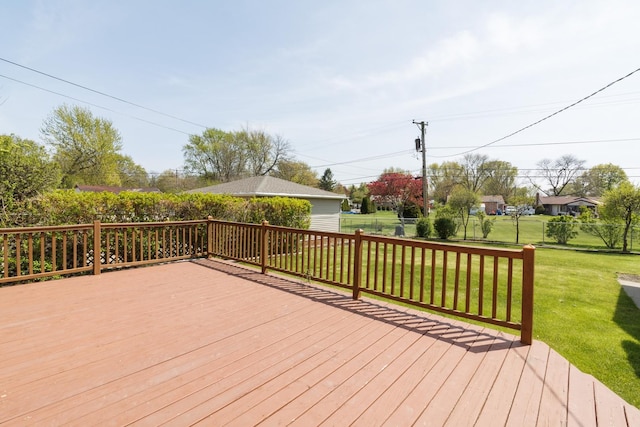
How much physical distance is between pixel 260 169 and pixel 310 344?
27.8m

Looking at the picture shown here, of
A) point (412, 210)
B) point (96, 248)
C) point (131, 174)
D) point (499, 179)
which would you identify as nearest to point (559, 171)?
point (499, 179)

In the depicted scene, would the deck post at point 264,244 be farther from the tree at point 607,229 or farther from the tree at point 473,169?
the tree at point 473,169

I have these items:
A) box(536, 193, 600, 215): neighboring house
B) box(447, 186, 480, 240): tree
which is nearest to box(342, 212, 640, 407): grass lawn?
box(447, 186, 480, 240): tree

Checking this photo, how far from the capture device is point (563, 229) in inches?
539

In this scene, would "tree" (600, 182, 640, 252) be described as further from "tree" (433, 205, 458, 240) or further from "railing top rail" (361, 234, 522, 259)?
"railing top rail" (361, 234, 522, 259)

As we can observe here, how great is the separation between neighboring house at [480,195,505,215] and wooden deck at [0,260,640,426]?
45380 mm

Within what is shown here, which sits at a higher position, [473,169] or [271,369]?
[473,169]

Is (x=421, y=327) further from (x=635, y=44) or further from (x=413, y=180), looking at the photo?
(x=413, y=180)

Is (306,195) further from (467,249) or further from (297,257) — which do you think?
(467,249)

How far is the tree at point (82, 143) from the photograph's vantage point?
19719 millimetres

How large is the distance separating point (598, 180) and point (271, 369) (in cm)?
5306

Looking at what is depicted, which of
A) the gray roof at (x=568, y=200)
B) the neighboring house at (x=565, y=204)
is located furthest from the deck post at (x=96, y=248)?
the gray roof at (x=568, y=200)

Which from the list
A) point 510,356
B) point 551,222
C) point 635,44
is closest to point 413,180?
point 551,222

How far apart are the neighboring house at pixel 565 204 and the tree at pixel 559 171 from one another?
2.41 metres
